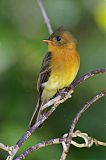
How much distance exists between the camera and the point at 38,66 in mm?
3840

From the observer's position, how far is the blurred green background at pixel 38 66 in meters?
3.24

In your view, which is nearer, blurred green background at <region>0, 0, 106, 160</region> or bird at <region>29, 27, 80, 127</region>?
blurred green background at <region>0, 0, 106, 160</region>

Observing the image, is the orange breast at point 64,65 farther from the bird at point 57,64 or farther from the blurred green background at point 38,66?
the blurred green background at point 38,66

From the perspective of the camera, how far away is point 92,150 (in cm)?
318

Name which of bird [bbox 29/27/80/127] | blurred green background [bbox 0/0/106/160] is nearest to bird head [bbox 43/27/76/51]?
bird [bbox 29/27/80/127]

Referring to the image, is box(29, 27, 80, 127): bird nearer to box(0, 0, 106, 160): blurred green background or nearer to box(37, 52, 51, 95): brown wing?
box(37, 52, 51, 95): brown wing

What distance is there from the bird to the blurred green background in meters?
0.14

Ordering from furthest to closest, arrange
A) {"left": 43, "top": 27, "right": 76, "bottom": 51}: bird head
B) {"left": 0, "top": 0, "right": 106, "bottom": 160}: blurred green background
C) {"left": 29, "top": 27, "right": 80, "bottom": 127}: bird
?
{"left": 43, "top": 27, "right": 76, "bottom": 51}: bird head, {"left": 29, "top": 27, "right": 80, "bottom": 127}: bird, {"left": 0, "top": 0, "right": 106, "bottom": 160}: blurred green background

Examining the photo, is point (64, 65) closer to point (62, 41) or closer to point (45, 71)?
point (45, 71)

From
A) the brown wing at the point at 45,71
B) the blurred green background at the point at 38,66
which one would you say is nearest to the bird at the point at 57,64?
the brown wing at the point at 45,71

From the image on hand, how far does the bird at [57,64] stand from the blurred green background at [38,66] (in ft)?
0.47

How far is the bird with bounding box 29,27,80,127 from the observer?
3.39m

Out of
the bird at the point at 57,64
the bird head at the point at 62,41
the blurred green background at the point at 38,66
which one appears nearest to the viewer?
the blurred green background at the point at 38,66

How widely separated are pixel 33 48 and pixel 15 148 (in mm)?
2483
